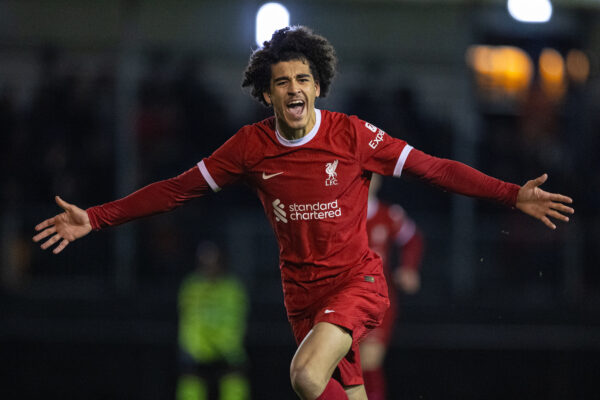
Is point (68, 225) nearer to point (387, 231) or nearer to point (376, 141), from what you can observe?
point (376, 141)

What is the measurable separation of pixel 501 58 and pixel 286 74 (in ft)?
26.7

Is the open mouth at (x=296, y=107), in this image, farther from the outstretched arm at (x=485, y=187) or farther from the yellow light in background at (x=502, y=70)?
the yellow light in background at (x=502, y=70)

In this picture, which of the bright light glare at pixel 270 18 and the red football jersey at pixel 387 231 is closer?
the red football jersey at pixel 387 231

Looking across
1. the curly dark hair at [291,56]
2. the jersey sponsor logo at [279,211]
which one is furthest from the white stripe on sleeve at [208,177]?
the curly dark hair at [291,56]

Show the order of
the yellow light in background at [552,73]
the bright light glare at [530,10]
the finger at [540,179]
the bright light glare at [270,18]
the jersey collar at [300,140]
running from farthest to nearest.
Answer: the yellow light in background at [552,73] → the bright light glare at [530,10] → the bright light glare at [270,18] → the jersey collar at [300,140] → the finger at [540,179]

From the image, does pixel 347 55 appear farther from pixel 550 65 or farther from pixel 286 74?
pixel 286 74

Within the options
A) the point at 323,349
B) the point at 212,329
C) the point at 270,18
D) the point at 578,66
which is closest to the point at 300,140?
the point at 323,349

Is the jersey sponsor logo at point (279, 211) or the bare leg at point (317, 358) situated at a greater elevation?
the jersey sponsor logo at point (279, 211)

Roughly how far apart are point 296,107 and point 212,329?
5.60m

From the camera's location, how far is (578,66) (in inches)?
477

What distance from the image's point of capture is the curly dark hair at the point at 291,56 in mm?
4852

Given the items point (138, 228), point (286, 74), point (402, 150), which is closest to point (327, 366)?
point (402, 150)

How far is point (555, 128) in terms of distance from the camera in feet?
38.8

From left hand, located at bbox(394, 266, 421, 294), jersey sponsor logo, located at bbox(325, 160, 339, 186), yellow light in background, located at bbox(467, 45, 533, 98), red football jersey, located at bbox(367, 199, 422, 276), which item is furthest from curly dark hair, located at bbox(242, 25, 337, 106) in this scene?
yellow light in background, located at bbox(467, 45, 533, 98)
